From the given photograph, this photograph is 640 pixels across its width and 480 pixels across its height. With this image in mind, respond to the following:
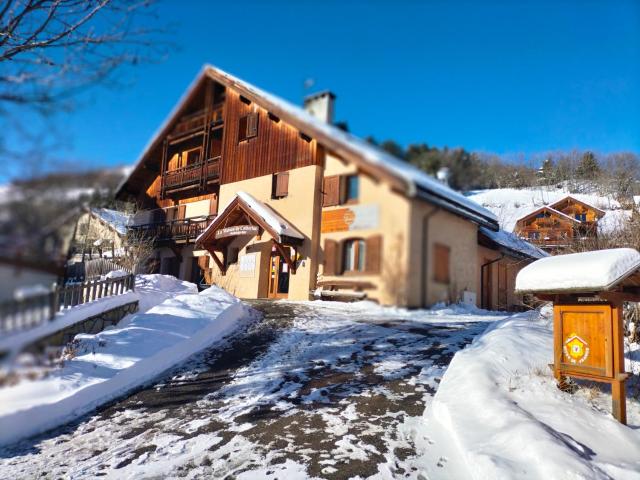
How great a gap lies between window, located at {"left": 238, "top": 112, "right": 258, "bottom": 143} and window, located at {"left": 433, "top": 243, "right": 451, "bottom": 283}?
2.67ft

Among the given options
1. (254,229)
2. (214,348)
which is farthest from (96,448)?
(254,229)

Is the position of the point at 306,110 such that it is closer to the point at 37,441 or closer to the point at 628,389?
the point at 37,441

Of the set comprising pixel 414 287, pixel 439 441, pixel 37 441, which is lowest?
pixel 37 441

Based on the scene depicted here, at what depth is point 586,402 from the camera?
6.95 meters

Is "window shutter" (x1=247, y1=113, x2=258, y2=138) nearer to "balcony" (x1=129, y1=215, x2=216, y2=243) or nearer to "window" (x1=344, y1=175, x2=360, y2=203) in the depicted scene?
"balcony" (x1=129, y1=215, x2=216, y2=243)

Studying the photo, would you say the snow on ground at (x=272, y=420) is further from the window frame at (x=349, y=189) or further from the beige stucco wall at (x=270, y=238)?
the window frame at (x=349, y=189)

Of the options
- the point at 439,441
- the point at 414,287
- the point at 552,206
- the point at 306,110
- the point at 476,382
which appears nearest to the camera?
the point at 414,287

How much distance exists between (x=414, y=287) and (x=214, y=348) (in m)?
11.1

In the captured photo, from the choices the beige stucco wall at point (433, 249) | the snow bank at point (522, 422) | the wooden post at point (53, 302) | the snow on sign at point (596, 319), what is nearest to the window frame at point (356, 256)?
the beige stucco wall at point (433, 249)

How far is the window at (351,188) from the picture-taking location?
928 mm

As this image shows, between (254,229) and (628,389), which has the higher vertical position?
(254,229)

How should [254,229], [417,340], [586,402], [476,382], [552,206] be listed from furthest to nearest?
1. [417,340]
2. [476,382]
3. [586,402]
4. [552,206]
5. [254,229]

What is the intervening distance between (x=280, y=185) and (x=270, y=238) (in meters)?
0.21

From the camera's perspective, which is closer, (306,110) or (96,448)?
(306,110)
